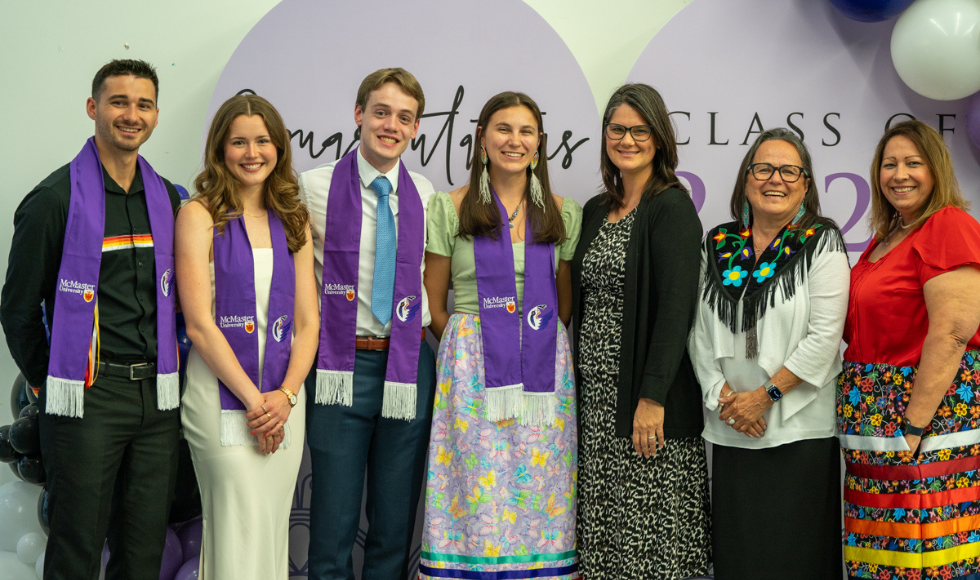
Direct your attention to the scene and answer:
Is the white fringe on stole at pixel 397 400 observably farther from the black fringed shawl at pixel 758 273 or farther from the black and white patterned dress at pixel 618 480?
the black fringed shawl at pixel 758 273

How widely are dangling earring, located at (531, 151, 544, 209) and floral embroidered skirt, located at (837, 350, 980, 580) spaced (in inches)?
46.1

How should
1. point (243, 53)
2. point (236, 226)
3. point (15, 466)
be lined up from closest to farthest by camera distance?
point (236, 226) → point (15, 466) → point (243, 53)

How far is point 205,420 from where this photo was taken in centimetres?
223

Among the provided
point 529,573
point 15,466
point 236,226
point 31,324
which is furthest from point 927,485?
point 15,466

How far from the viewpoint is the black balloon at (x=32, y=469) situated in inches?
102

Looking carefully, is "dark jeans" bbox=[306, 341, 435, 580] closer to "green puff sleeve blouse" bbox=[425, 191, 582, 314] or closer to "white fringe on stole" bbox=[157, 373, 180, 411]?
"green puff sleeve blouse" bbox=[425, 191, 582, 314]

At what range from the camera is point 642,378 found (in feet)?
7.70

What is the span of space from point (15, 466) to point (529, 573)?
1859 millimetres

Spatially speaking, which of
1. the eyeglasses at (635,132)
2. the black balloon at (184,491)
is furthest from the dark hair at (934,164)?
the black balloon at (184,491)

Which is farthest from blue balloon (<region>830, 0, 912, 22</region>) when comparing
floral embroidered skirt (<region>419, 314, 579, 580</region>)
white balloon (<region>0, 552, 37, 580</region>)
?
white balloon (<region>0, 552, 37, 580</region>)

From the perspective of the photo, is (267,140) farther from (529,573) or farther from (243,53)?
(529,573)

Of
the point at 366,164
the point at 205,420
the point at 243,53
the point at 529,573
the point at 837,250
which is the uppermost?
the point at 243,53

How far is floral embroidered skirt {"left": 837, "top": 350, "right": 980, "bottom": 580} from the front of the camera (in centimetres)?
211

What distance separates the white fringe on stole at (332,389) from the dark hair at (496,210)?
2.07 ft
